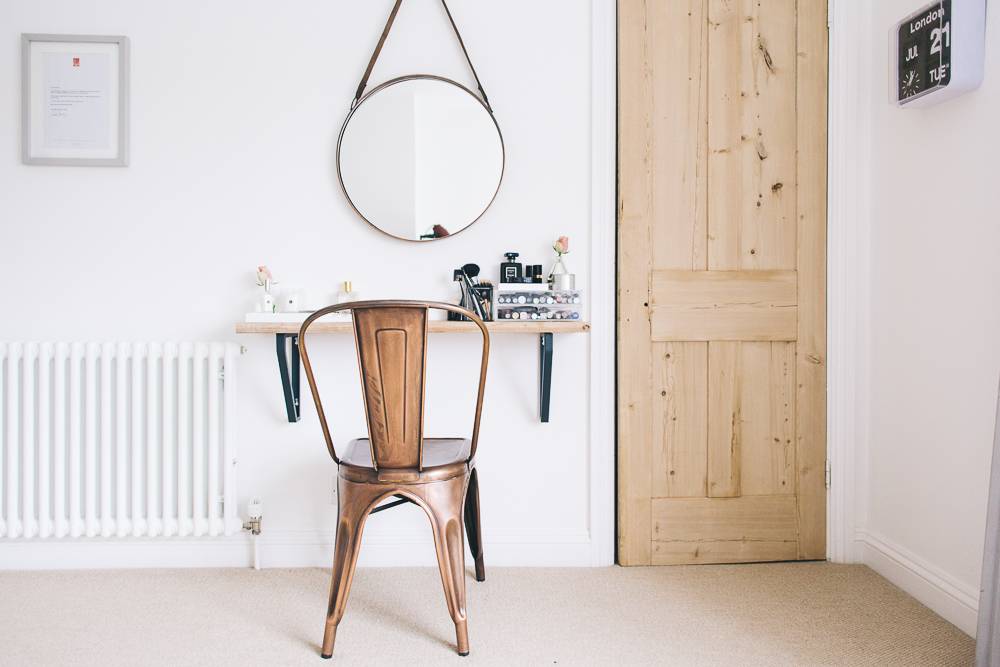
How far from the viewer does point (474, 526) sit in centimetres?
204

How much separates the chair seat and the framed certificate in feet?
4.43

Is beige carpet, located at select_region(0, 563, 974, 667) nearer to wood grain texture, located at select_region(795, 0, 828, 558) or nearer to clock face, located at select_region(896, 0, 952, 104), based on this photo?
wood grain texture, located at select_region(795, 0, 828, 558)

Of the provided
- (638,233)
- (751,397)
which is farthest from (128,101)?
(751,397)

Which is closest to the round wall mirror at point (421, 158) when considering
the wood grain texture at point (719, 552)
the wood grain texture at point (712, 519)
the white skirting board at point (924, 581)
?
the wood grain texture at point (712, 519)

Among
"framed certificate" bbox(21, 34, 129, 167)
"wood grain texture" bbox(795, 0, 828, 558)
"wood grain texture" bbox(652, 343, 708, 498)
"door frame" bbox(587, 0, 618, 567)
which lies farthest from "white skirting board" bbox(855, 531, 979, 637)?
"framed certificate" bbox(21, 34, 129, 167)

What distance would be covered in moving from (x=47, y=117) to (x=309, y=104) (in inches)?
35.0

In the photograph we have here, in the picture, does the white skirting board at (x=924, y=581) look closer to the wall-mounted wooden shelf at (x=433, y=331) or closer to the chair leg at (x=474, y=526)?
the wall-mounted wooden shelf at (x=433, y=331)

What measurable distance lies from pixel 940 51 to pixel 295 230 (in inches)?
80.6

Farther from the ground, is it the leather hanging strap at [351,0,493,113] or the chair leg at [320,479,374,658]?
the leather hanging strap at [351,0,493,113]

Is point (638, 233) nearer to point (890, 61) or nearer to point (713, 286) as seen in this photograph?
point (713, 286)

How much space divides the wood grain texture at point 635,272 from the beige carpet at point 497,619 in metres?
0.25

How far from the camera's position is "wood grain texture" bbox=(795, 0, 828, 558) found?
2.24 meters

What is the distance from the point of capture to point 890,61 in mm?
2066

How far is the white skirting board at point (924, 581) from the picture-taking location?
→ 1769 mm
